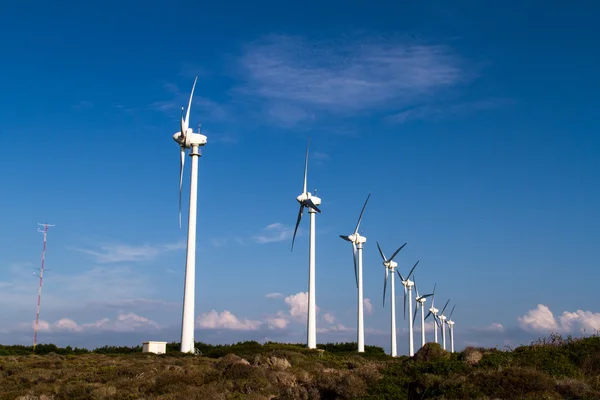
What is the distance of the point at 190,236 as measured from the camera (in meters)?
70.5

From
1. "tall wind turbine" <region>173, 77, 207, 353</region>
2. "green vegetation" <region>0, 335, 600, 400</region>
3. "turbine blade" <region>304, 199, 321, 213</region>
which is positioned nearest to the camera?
"green vegetation" <region>0, 335, 600, 400</region>

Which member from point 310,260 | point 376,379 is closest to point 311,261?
point 310,260

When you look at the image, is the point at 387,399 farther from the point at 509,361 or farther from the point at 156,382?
the point at 156,382

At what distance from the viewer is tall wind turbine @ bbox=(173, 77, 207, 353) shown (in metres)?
68.6

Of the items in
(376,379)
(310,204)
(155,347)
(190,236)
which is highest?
(310,204)

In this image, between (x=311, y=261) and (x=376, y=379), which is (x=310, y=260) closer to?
(x=311, y=261)

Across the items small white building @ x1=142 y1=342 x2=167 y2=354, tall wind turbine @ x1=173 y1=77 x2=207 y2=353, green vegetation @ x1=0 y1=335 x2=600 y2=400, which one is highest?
tall wind turbine @ x1=173 y1=77 x2=207 y2=353

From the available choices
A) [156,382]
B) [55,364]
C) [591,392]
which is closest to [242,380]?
[156,382]

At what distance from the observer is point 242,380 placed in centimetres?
3406

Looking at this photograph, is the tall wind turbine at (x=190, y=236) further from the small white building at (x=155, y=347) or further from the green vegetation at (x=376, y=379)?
the green vegetation at (x=376, y=379)

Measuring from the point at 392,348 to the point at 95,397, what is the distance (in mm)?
81713

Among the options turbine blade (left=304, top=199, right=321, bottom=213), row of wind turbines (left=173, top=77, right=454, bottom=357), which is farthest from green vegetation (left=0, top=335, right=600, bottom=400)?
turbine blade (left=304, top=199, right=321, bottom=213)

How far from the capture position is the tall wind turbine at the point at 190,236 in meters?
68.6

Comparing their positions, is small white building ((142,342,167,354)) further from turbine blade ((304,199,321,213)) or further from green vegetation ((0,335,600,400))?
turbine blade ((304,199,321,213))
